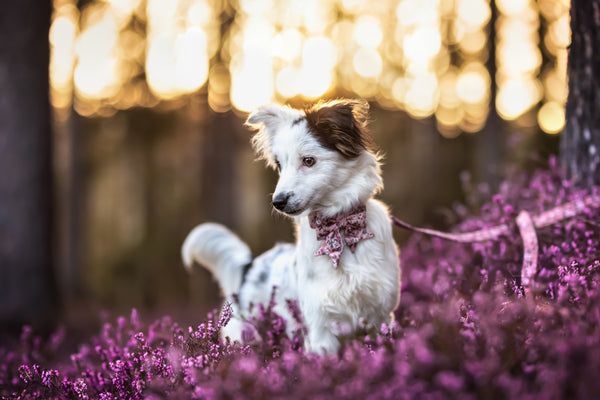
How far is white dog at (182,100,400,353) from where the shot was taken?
342 centimetres

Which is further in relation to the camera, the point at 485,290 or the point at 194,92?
the point at 194,92

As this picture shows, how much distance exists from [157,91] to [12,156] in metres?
6.26

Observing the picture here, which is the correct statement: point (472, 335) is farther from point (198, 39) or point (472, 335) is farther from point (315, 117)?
point (198, 39)

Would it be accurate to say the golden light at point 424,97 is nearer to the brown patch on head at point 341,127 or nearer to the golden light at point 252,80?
the golden light at point 252,80

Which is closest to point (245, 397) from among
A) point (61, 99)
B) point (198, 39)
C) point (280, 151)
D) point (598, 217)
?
point (280, 151)

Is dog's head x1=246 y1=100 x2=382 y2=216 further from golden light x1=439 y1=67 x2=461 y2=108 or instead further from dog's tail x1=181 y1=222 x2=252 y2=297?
golden light x1=439 y1=67 x2=461 y2=108

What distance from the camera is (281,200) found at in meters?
3.29

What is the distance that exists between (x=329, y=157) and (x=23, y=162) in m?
5.47

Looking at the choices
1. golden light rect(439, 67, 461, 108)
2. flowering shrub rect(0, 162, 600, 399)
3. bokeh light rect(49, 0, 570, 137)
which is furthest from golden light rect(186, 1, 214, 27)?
flowering shrub rect(0, 162, 600, 399)

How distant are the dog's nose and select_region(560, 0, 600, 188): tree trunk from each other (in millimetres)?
2884

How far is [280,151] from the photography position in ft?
11.9

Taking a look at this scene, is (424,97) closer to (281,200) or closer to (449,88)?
(449,88)

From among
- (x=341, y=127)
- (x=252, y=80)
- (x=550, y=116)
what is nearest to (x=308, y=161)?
(x=341, y=127)

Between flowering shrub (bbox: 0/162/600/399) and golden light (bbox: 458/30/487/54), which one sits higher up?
golden light (bbox: 458/30/487/54)
